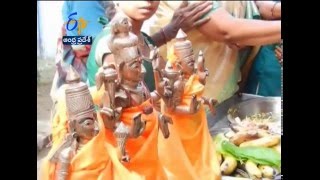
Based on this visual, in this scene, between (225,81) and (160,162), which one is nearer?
(160,162)

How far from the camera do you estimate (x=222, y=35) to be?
1.80m

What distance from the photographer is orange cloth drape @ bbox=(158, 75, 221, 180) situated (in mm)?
1684

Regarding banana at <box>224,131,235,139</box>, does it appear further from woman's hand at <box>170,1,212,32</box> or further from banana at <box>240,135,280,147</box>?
woman's hand at <box>170,1,212,32</box>

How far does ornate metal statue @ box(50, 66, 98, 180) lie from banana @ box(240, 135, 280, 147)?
510mm

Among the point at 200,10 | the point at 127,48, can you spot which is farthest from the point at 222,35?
the point at 127,48

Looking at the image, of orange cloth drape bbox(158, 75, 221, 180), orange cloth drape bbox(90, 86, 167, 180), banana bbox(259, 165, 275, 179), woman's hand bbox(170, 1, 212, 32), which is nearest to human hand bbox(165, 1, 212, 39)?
woman's hand bbox(170, 1, 212, 32)

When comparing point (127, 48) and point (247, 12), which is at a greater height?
point (247, 12)

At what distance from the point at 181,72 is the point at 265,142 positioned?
1.15 feet

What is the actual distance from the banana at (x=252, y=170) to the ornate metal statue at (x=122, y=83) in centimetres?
38

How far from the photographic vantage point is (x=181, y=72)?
5.64 ft

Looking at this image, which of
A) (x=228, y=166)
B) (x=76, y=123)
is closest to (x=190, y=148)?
(x=228, y=166)

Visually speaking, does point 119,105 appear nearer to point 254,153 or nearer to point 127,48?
point 127,48

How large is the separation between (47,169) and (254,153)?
2.11ft

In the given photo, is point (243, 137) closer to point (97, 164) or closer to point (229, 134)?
point (229, 134)
